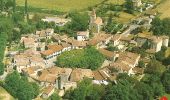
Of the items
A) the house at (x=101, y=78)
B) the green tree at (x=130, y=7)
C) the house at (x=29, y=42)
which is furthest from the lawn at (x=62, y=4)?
the house at (x=101, y=78)

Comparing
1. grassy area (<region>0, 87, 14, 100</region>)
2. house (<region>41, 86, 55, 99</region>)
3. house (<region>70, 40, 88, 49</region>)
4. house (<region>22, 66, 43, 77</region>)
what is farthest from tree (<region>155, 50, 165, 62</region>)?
grassy area (<region>0, 87, 14, 100</region>)

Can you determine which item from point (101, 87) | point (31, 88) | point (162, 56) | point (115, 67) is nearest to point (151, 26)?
point (162, 56)

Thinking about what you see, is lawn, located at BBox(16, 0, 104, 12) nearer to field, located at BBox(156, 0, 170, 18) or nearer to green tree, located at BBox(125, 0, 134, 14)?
green tree, located at BBox(125, 0, 134, 14)

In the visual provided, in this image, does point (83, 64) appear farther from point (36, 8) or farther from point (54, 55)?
point (36, 8)

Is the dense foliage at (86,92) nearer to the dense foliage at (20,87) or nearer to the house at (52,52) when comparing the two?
the dense foliage at (20,87)

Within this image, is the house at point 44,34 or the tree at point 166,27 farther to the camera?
the tree at point 166,27

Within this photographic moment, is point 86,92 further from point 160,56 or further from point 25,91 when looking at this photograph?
point 160,56
